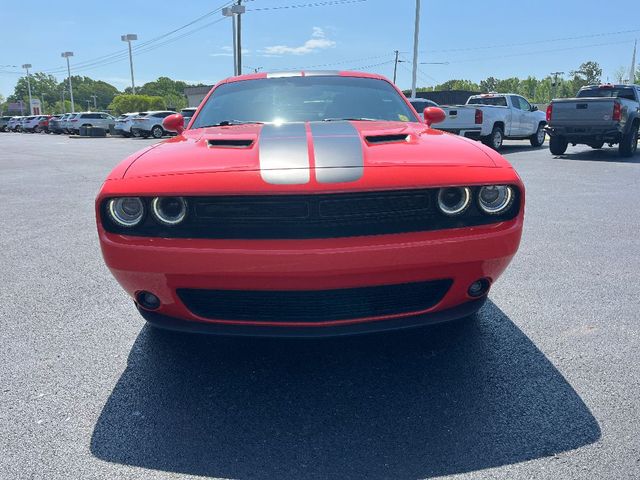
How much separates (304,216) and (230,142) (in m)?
0.70

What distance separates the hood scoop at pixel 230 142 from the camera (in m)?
2.47

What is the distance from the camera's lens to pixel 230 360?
8.77 feet

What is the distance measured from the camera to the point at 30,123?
4588 centimetres

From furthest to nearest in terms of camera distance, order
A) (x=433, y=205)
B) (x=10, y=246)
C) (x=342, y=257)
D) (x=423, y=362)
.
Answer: (x=10, y=246)
(x=423, y=362)
(x=433, y=205)
(x=342, y=257)

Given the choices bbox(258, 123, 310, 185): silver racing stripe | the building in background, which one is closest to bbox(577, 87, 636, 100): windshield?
bbox(258, 123, 310, 185): silver racing stripe

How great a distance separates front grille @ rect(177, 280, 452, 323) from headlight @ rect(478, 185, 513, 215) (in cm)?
39

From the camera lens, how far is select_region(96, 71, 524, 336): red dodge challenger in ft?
6.71

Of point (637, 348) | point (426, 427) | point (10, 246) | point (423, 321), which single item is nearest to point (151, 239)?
point (423, 321)

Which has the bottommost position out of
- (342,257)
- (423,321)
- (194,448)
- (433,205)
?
(194,448)

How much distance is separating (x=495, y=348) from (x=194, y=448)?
1623mm

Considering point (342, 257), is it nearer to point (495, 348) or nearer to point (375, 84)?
point (495, 348)

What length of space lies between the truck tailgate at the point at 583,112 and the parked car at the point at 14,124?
49.7m

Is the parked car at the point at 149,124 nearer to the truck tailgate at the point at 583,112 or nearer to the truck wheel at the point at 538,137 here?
the truck wheel at the point at 538,137

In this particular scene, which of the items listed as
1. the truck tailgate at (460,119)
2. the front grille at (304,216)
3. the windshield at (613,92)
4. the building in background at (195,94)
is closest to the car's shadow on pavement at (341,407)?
the front grille at (304,216)
